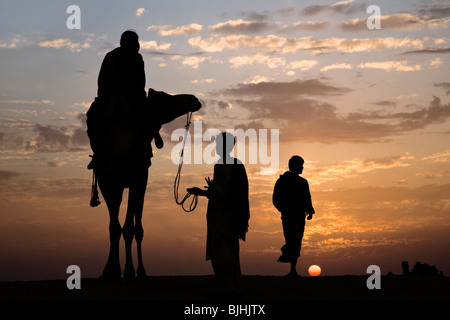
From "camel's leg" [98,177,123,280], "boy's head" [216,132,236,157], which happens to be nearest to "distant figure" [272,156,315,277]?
"camel's leg" [98,177,123,280]

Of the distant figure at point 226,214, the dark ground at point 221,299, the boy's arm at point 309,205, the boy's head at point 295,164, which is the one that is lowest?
the dark ground at point 221,299

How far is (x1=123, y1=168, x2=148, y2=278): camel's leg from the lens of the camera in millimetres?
15688

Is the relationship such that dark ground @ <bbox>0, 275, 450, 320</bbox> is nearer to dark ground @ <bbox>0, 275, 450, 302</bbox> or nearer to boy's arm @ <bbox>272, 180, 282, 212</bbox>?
dark ground @ <bbox>0, 275, 450, 302</bbox>

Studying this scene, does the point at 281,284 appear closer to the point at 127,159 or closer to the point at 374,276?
the point at 374,276

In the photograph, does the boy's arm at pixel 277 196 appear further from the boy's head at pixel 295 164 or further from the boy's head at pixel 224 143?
the boy's head at pixel 224 143

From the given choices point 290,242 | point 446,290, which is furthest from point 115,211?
point 446,290

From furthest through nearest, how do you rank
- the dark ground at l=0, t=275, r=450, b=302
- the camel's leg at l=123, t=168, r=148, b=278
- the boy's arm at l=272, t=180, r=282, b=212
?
the boy's arm at l=272, t=180, r=282, b=212
the camel's leg at l=123, t=168, r=148, b=278
the dark ground at l=0, t=275, r=450, b=302

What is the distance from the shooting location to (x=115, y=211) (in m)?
16.4

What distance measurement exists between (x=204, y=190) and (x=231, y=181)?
517 mm

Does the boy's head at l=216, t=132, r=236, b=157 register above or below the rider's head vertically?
below

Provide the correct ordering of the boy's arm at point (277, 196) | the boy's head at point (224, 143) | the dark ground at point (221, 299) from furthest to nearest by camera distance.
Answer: the boy's arm at point (277, 196) < the boy's head at point (224, 143) < the dark ground at point (221, 299)

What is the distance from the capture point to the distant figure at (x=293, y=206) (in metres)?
20.3

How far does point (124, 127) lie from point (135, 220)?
2210 mm

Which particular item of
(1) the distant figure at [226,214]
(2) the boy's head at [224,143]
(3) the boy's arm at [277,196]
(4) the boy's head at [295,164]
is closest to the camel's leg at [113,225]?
(1) the distant figure at [226,214]
